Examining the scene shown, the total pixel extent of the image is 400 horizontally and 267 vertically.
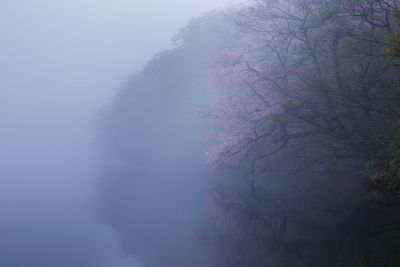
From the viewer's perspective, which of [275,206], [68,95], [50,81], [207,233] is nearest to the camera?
[207,233]

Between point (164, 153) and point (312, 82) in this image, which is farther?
point (164, 153)

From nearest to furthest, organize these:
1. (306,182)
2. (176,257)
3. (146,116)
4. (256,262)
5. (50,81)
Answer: (256,262) → (176,257) → (306,182) → (146,116) → (50,81)

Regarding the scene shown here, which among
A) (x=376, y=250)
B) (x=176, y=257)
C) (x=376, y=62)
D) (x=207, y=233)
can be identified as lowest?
(x=176, y=257)

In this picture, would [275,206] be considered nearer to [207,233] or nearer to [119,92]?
[207,233]

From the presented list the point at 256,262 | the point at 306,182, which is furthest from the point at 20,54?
the point at 256,262

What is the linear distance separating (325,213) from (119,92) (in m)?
27.0

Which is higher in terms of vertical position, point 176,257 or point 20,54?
point 20,54

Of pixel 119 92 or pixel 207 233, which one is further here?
pixel 119 92

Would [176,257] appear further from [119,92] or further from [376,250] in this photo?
[119,92]

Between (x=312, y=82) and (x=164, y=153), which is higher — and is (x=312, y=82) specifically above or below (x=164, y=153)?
below

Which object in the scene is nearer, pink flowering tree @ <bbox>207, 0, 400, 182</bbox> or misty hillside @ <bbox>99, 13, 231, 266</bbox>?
pink flowering tree @ <bbox>207, 0, 400, 182</bbox>

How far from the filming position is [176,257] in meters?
8.87

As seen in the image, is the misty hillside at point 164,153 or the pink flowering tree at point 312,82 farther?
the misty hillside at point 164,153

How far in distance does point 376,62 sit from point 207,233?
16.9 ft
